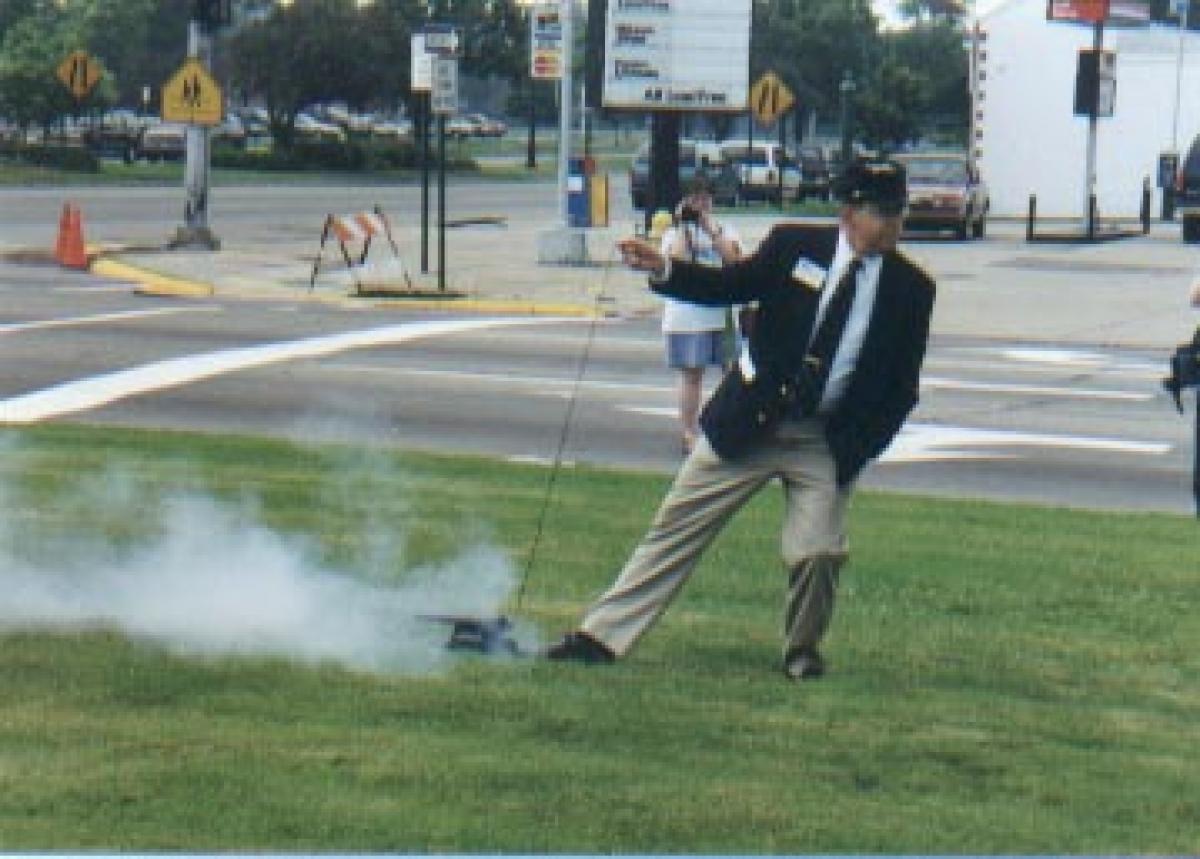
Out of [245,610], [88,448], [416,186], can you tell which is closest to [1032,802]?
[245,610]

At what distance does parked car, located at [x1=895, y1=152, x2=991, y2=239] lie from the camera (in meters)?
45.8

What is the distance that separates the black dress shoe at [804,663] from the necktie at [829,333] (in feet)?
2.63

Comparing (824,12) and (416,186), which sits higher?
(824,12)

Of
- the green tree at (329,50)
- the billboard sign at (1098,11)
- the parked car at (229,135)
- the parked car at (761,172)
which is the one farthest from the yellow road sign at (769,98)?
the parked car at (229,135)

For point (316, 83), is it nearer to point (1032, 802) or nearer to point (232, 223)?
point (232, 223)

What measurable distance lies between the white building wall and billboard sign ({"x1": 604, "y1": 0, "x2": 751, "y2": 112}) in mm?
28156

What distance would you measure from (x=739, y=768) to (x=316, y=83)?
42.1 metres

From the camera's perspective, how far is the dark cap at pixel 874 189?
317 inches

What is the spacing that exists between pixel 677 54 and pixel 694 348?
18799mm

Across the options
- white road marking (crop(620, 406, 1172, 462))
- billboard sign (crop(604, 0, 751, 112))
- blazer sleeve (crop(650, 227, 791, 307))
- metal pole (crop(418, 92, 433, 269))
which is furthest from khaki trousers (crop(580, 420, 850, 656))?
billboard sign (crop(604, 0, 751, 112))

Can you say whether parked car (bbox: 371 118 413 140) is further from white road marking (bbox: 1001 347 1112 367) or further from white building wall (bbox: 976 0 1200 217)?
white road marking (bbox: 1001 347 1112 367)

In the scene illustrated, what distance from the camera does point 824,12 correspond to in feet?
201

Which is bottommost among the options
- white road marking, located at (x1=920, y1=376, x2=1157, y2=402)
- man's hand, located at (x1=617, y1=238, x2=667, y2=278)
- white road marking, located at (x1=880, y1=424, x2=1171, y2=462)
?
white road marking, located at (x1=920, y1=376, x2=1157, y2=402)

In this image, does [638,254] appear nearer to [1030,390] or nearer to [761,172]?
[1030,390]
